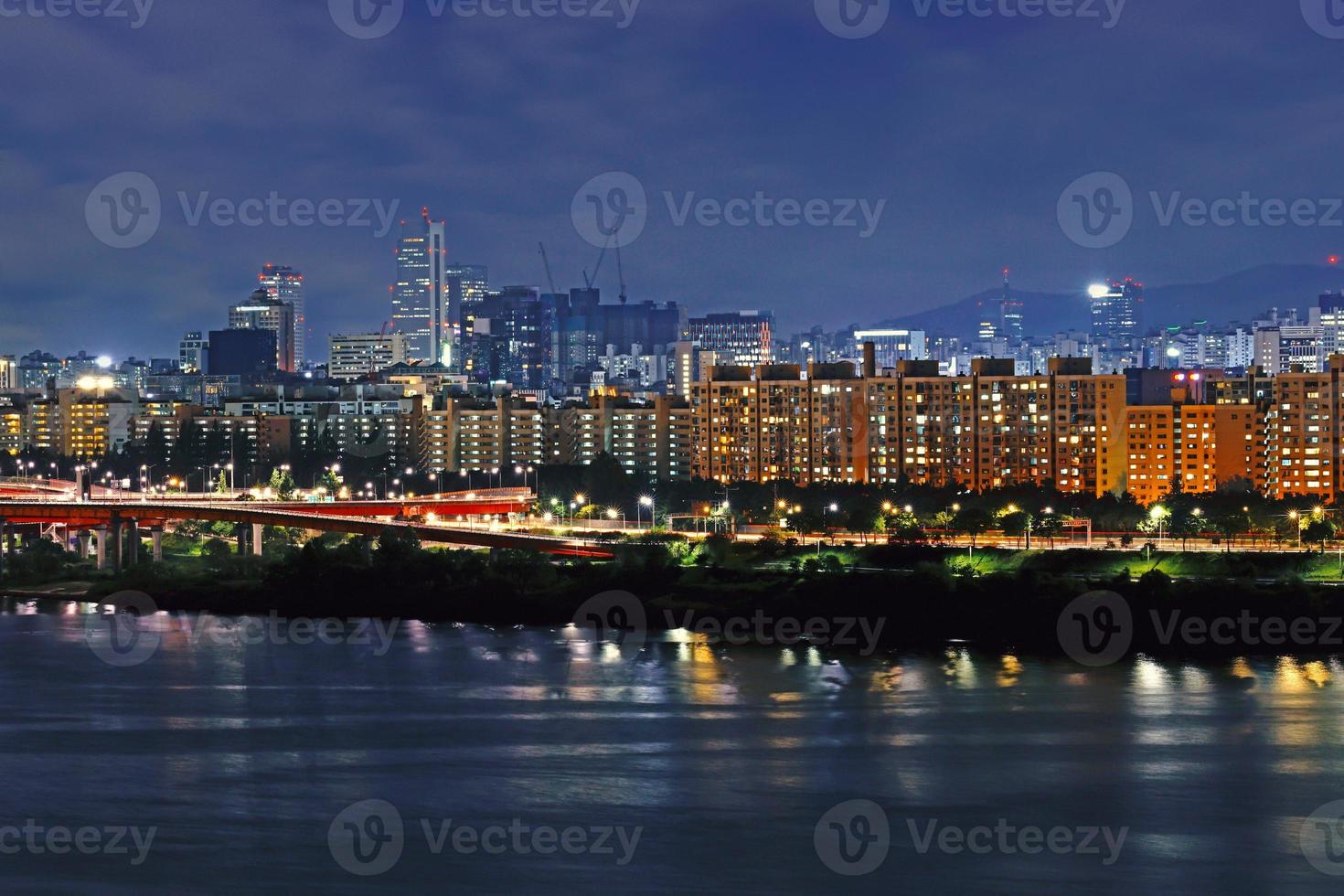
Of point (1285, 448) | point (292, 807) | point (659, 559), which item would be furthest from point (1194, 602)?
point (1285, 448)

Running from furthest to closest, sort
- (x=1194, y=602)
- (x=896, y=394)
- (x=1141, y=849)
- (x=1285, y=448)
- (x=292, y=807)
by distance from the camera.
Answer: (x=896, y=394)
(x=1285, y=448)
(x=1194, y=602)
(x=292, y=807)
(x=1141, y=849)

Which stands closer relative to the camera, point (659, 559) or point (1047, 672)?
point (1047, 672)

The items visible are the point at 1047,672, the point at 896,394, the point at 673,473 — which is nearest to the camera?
the point at 1047,672

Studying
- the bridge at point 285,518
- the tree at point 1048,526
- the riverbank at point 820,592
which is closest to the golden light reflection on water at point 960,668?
the riverbank at point 820,592

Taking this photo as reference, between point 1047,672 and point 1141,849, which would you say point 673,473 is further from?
point 1141,849

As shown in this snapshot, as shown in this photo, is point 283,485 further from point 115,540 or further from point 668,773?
point 668,773

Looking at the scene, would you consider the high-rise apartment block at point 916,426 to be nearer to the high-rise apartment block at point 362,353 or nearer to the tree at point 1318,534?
the tree at point 1318,534

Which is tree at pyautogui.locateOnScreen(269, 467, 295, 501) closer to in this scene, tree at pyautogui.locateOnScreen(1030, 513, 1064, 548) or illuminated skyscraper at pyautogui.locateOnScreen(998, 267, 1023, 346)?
tree at pyautogui.locateOnScreen(1030, 513, 1064, 548)
